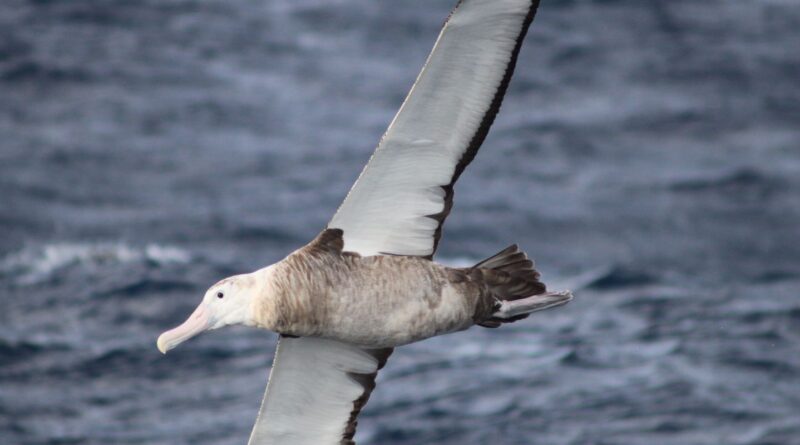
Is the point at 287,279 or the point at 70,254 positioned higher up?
the point at 287,279

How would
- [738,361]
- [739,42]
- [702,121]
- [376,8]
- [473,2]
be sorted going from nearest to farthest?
[473,2], [738,361], [702,121], [739,42], [376,8]

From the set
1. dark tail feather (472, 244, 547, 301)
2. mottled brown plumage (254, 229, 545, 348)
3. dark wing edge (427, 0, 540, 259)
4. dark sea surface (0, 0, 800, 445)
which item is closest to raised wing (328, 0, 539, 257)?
dark wing edge (427, 0, 540, 259)

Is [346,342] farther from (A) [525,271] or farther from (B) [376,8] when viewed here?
(B) [376,8]

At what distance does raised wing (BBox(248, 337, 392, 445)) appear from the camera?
7713 mm

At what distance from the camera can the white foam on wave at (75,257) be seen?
50.1 feet

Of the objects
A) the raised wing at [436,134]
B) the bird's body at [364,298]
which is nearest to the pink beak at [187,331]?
the bird's body at [364,298]

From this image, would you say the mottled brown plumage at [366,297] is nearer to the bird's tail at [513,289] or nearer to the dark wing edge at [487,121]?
the bird's tail at [513,289]

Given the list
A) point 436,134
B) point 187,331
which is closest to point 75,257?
point 187,331

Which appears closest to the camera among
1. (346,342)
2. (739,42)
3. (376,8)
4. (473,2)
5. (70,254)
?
(473,2)

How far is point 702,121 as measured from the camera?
17.0 metres

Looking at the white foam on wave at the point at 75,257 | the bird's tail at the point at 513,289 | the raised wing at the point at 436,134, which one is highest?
the raised wing at the point at 436,134

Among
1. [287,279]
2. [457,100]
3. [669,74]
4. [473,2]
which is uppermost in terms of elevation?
[473,2]

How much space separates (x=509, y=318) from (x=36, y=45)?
43.9ft

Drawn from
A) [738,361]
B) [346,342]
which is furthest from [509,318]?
[738,361]
